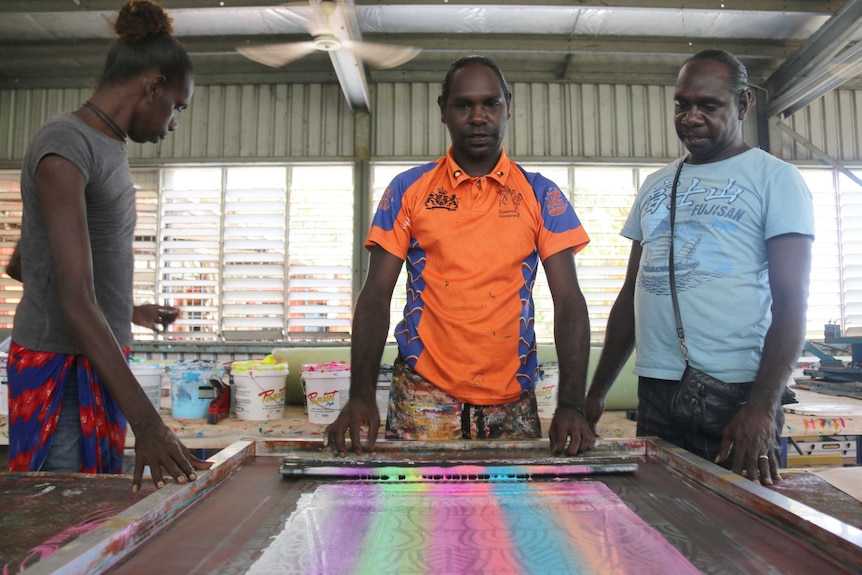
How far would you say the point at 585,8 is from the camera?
4648mm

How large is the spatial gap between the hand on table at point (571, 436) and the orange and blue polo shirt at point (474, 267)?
21 cm

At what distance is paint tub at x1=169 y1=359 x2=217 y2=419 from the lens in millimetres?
2814

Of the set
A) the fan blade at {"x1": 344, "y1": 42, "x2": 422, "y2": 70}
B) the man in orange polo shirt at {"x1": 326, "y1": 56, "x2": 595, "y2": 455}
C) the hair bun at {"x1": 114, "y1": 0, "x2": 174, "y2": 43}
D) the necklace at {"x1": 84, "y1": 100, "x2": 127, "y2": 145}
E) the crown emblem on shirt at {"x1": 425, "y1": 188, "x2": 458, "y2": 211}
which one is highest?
the fan blade at {"x1": 344, "y1": 42, "x2": 422, "y2": 70}

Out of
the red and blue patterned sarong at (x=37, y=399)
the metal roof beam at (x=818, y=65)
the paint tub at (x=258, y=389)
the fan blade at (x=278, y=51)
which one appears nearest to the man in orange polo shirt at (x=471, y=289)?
the red and blue patterned sarong at (x=37, y=399)

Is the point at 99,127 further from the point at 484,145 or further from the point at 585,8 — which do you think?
the point at 585,8

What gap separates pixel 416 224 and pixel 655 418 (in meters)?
0.81

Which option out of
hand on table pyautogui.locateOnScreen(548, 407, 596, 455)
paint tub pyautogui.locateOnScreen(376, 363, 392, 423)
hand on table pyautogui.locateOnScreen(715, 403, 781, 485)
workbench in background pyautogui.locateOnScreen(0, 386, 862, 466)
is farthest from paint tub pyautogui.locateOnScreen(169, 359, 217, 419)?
hand on table pyautogui.locateOnScreen(715, 403, 781, 485)

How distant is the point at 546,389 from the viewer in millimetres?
2891

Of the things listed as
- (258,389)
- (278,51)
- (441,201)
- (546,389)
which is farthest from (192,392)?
(278,51)

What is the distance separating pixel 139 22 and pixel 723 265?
59.8 inches

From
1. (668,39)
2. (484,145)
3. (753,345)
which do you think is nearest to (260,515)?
(484,145)

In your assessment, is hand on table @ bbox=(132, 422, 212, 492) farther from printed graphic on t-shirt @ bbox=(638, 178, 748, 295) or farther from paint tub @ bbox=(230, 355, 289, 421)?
paint tub @ bbox=(230, 355, 289, 421)

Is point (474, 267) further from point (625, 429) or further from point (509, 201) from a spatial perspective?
point (625, 429)

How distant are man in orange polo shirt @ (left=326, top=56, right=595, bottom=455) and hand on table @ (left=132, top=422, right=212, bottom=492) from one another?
1.53 ft
